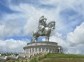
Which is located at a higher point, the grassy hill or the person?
the person

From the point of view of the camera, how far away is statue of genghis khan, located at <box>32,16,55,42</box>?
75125 mm

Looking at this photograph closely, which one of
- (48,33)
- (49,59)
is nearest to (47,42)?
(48,33)

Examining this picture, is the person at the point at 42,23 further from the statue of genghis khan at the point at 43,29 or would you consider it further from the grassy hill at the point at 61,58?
the grassy hill at the point at 61,58

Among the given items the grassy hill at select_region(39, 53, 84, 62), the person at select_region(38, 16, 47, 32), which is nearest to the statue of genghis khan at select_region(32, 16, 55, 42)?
the person at select_region(38, 16, 47, 32)

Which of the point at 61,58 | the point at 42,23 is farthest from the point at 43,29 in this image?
the point at 61,58

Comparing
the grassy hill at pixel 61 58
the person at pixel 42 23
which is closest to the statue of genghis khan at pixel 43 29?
the person at pixel 42 23

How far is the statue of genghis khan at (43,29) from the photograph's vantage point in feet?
246

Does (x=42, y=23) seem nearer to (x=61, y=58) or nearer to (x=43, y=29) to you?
(x=43, y=29)

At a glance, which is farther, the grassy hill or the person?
the person

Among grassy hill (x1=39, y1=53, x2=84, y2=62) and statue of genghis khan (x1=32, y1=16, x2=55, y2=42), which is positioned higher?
statue of genghis khan (x1=32, y1=16, x2=55, y2=42)

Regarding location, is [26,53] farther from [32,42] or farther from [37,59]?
[37,59]

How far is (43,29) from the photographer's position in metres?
75.9

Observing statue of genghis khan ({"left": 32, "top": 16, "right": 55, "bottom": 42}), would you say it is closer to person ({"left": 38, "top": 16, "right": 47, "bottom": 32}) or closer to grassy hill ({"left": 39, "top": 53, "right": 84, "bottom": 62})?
person ({"left": 38, "top": 16, "right": 47, "bottom": 32})

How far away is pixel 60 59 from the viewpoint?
56.6 m
